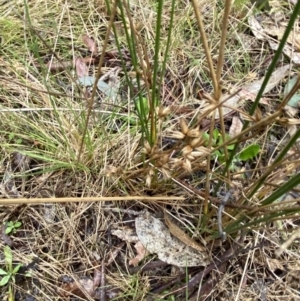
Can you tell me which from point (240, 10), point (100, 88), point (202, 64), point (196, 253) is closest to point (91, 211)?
point (196, 253)

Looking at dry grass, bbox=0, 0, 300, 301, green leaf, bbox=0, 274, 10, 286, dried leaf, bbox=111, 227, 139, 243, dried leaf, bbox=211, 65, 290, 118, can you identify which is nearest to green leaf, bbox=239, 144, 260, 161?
dry grass, bbox=0, 0, 300, 301

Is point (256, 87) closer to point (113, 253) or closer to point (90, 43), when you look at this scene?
point (90, 43)

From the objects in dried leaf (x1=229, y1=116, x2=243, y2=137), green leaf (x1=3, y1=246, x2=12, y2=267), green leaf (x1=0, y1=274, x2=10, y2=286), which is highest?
dried leaf (x1=229, y1=116, x2=243, y2=137)

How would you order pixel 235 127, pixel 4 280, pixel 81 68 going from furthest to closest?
pixel 81 68
pixel 235 127
pixel 4 280

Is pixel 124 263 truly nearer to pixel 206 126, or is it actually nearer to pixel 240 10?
pixel 206 126

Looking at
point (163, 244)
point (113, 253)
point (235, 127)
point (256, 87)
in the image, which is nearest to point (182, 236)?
point (163, 244)

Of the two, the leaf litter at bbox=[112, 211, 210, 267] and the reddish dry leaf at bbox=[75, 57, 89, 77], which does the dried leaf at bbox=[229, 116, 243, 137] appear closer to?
the leaf litter at bbox=[112, 211, 210, 267]
